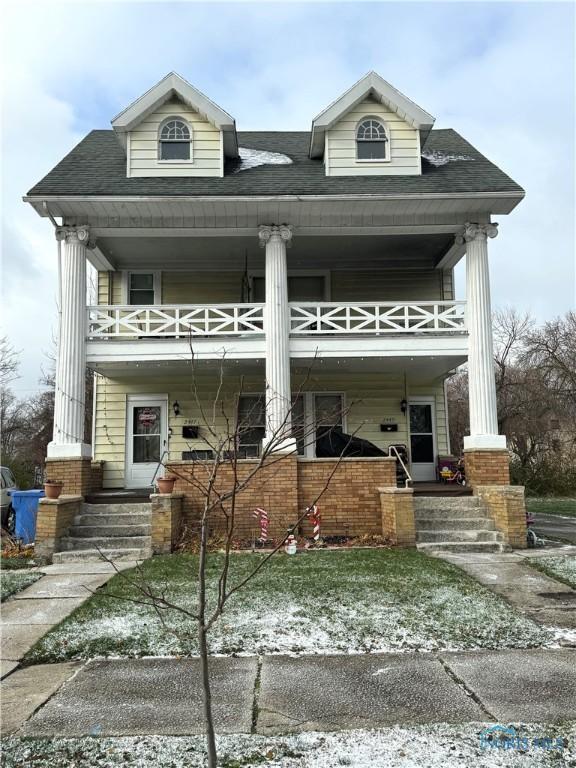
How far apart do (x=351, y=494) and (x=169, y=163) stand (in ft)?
25.1

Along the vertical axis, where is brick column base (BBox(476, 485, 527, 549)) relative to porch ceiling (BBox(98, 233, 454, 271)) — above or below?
below

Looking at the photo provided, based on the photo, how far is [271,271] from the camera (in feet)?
39.1

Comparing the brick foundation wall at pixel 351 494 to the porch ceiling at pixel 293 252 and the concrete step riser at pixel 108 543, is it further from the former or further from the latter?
the porch ceiling at pixel 293 252

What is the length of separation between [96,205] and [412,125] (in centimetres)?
672

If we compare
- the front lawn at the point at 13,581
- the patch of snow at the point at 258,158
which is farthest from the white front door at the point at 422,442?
the front lawn at the point at 13,581

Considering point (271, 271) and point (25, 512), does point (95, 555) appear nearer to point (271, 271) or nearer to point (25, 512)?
point (25, 512)

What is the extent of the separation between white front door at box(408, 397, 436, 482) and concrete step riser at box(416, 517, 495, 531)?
3.87 m

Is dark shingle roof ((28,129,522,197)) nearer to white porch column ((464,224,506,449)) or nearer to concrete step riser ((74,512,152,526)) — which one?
white porch column ((464,224,506,449))

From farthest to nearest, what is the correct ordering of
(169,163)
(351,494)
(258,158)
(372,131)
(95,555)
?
(258,158) < (372,131) < (169,163) < (351,494) < (95,555)

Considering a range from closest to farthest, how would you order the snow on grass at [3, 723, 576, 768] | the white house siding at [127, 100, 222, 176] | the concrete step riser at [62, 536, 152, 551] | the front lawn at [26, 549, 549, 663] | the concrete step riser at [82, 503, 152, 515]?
the snow on grass at [3, 723, 576, 768] → the front lawn at [26, 549, 549, 663] → the concrete step riser at [62, 536, 152, 551] → the concrete step riser at [82, 503, 152, 515] → the white house siding at [127, 100, 222, 176]

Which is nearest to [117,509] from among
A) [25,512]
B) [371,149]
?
[25,512]

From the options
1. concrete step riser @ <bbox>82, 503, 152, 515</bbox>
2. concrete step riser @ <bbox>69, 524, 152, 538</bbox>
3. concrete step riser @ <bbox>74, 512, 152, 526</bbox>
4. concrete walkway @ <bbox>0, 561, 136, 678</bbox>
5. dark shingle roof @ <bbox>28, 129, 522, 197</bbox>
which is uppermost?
dark shingle roof @ <bbox>28, 129, 522, 197</bbox>

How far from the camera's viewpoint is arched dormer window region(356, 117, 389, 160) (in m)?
13.0

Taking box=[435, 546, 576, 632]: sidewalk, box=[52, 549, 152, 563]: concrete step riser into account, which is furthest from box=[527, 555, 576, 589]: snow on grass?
box=[52, 549, 152, 563]: concrete step riser
